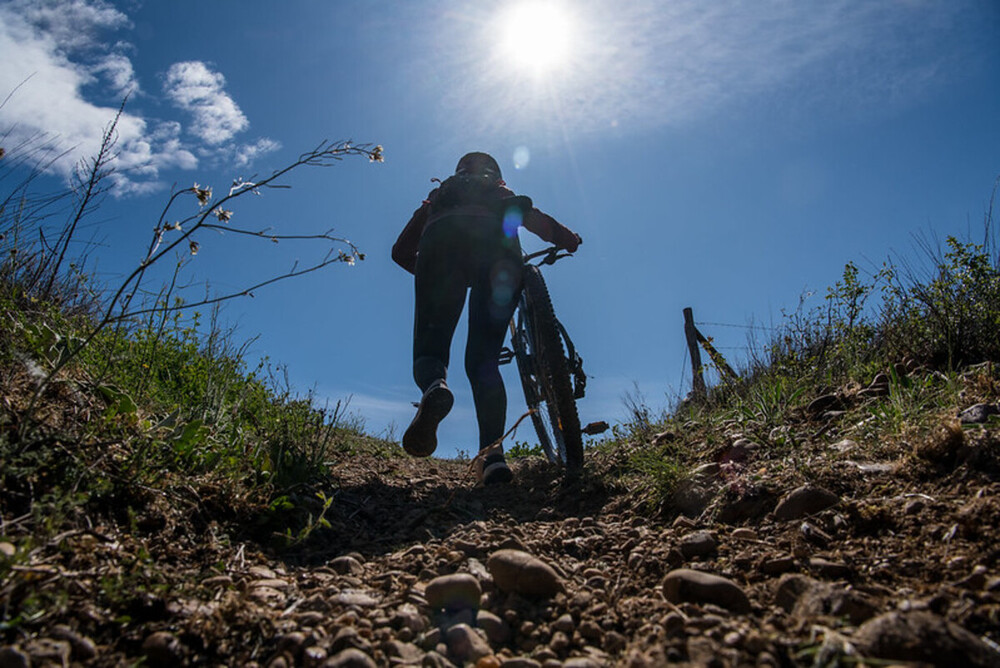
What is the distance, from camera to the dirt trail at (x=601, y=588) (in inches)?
36.3

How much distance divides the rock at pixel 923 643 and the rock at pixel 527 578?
0.66m

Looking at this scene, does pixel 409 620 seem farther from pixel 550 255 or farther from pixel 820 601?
pixel 550 255

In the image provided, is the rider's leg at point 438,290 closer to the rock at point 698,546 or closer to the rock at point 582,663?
the rock at point 698,546

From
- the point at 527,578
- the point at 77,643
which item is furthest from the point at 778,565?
the point at 77,643

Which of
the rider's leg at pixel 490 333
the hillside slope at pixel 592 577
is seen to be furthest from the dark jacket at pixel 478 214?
the hillside slope at pixel 592 577

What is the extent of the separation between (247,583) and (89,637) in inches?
14.0

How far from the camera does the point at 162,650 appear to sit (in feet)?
3.27

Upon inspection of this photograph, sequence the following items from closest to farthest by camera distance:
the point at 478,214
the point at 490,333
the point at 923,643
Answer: the point at 923,643
the point at 490,333
the point at 478,214

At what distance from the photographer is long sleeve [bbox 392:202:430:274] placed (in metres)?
3.57

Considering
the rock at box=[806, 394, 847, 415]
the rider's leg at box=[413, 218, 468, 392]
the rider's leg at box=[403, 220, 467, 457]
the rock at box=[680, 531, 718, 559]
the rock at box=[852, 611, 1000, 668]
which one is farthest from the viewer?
the rider's leg at box=[413, 218, 468, 392]

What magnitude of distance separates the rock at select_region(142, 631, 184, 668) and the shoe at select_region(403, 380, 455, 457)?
1.71m

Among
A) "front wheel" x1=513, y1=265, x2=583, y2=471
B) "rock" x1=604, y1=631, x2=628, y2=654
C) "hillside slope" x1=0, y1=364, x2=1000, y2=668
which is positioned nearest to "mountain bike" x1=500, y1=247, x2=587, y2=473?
"front wheel" x1=513, y1=265, x2=583, y2=471

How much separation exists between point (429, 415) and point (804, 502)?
1707 mm

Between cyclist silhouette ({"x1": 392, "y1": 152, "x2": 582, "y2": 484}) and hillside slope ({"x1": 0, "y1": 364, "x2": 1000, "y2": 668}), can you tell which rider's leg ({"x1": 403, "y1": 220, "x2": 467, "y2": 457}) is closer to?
cyclist silhouette ({"x1": 392, "y1": 152, "x2": 582, "y2": 484})
